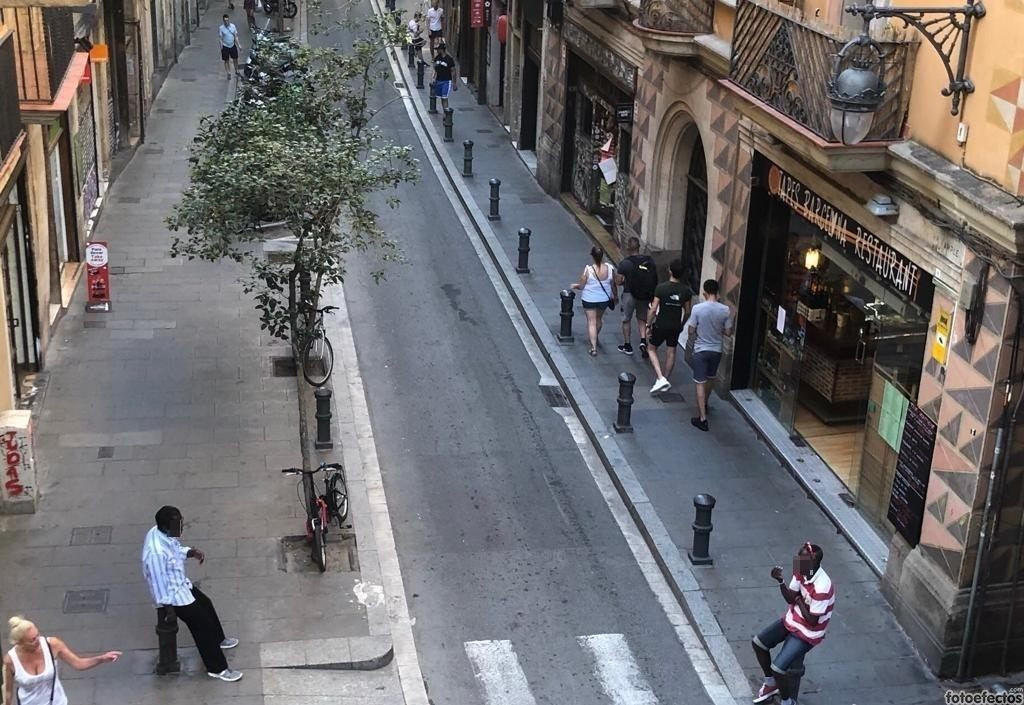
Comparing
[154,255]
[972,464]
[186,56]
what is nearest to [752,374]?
[972,464]

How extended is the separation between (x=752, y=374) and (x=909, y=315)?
491 centimetres

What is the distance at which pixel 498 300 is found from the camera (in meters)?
23.0

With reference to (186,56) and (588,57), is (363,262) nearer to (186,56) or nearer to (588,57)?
(588,57)

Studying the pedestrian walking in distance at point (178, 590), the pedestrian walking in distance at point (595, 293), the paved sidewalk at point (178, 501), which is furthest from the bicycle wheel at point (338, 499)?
the pedestrian walking in distance at point (595, 293)

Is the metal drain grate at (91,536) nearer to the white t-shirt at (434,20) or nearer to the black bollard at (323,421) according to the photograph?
the black bollard at (323,421)

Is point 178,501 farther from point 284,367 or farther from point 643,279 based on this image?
point 643,279

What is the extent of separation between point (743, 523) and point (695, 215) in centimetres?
718

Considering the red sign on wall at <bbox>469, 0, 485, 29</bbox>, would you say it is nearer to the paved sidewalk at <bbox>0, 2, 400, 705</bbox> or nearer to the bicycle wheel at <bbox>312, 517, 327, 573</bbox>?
the paved sidewalk at <bbox>0, 2, 400, 705</bbox>

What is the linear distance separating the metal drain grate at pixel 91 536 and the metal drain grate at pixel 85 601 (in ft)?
3.28

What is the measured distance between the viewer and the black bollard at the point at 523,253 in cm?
2373

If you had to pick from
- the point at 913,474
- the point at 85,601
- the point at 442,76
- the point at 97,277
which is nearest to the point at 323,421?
the point at 85,601

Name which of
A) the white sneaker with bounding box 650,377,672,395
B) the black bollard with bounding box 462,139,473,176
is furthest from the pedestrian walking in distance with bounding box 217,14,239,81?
the white sneaker with bounding box 650,377,672,395

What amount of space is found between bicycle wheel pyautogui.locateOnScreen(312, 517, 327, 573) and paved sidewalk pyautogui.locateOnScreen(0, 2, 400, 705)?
13cm

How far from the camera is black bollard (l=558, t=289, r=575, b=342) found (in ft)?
68.4
